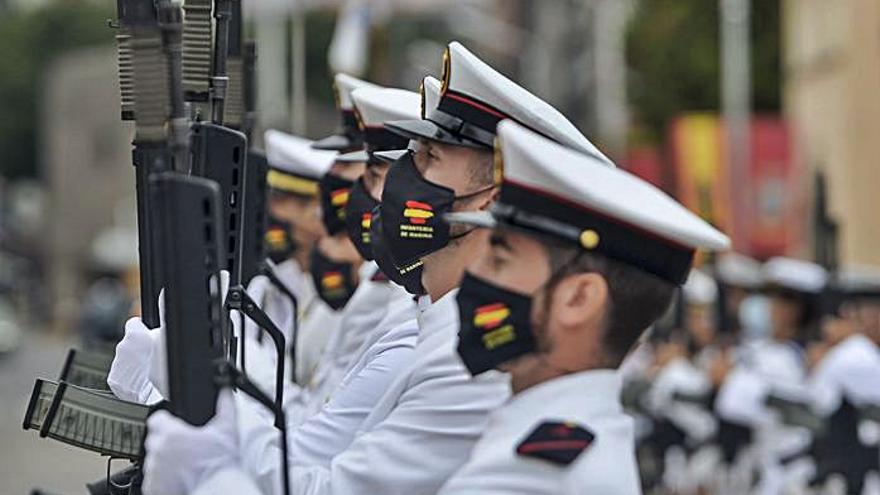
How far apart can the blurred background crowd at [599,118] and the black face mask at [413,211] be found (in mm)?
778

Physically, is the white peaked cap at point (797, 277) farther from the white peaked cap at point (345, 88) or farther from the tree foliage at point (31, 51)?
the tree foliage at point (31, 51)

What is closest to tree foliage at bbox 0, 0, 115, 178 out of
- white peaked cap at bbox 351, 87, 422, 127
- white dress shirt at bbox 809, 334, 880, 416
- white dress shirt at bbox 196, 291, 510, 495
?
white dress shirt at bbox 809, 334, 880, 416

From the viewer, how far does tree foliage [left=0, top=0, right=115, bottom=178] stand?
277 feet

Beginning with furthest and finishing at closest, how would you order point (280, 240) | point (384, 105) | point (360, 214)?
point (280, 240) < point (384, 105) < point (360, 214)

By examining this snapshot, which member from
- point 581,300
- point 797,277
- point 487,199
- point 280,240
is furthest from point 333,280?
point 797,277

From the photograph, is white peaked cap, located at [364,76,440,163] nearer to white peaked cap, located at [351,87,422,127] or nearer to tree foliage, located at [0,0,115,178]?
white peaked cap, located at [351,87,422,127]

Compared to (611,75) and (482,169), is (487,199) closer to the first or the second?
(482,169)

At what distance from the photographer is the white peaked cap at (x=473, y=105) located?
14.4ft

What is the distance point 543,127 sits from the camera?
13.9 ft

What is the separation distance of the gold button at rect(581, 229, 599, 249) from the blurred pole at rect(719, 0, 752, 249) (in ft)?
77.1

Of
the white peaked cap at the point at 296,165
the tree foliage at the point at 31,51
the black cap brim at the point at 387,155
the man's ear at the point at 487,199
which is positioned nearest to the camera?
the man's ear at the point at 487,199

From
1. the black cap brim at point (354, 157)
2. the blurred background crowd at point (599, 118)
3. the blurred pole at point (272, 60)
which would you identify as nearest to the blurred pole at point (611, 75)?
the blurred background crowd at point (599, 118)

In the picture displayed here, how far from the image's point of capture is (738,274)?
16641 mm

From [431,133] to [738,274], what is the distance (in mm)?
12284
